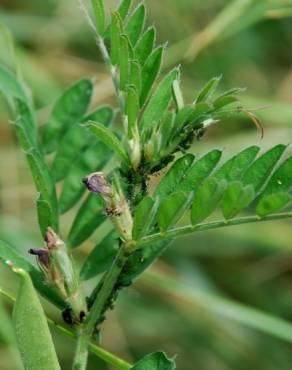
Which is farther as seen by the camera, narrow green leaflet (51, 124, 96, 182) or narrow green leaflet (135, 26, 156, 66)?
narrow green leaflet (51, 124, 96, 182)

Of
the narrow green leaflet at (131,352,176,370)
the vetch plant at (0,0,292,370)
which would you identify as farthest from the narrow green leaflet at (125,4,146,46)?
the narrow green leaflet at (131,352,176,370)

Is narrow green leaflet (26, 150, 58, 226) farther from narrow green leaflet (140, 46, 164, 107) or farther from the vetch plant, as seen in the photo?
narrow green leaflet (140, 46, 164, 107)

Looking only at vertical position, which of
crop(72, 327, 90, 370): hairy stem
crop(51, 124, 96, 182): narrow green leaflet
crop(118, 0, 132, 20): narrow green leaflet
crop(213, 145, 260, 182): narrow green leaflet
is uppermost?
crop(118, 0, 132, 20): narrow green leaflet

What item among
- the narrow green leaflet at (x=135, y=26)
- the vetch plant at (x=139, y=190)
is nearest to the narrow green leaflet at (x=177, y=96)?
the vetch plant at (x=139, y=190)

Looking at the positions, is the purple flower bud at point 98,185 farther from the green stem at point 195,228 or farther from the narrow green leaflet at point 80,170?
the narrow green leaflet at point 80,170

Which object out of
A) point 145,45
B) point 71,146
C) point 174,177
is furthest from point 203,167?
point 71,146
